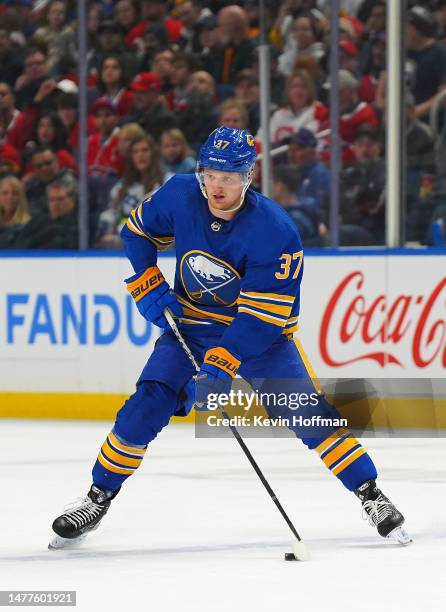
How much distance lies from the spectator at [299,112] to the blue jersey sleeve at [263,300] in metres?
3.44

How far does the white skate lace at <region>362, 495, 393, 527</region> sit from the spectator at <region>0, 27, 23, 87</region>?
471cm

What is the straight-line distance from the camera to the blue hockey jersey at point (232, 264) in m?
3.78

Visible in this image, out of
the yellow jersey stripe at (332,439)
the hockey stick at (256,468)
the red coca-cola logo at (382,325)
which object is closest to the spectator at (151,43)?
the red coca-cola logo at (382,325)

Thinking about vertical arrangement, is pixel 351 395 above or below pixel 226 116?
below

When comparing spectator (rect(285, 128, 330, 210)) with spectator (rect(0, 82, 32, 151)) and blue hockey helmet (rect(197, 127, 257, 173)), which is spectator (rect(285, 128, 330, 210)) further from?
blue hockey helmet (rect(197, 127, 257, 173))

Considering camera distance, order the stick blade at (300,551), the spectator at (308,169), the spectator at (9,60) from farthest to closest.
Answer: the spectator at (9,60)
the spectator at (308,169)
the stick blade at (300,551)

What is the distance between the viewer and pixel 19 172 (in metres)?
7.70

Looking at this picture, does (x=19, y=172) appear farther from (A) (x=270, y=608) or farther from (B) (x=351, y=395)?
(A) (x=270, y=608)

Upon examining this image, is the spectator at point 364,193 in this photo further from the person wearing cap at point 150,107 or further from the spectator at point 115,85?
the spectator at point 115,85

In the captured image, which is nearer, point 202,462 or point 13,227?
Result: point 202,462

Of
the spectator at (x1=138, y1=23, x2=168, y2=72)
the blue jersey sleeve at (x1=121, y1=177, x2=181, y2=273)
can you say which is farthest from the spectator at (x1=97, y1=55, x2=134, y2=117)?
the blue jersey sleeve at (x1=121, y1=177, x2=181, y2=273)

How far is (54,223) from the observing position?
7441mm

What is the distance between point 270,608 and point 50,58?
17.3 feet

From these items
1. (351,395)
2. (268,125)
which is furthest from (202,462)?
(268,125)
